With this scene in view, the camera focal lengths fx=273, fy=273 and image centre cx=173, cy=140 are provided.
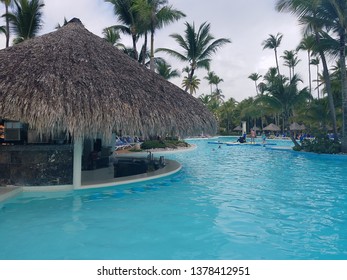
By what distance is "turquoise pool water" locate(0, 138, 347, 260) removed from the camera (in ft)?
12.9

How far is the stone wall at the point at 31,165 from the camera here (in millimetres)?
7254

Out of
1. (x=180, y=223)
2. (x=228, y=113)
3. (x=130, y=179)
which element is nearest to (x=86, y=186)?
(x=130, y=179)

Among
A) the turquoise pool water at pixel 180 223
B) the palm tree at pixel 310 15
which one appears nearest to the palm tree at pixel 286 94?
the palm tree at pixel 310 15

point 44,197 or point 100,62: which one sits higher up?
point 100,62

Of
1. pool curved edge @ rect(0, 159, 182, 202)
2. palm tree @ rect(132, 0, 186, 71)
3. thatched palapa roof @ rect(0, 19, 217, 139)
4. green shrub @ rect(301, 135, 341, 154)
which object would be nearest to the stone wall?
pool curved edge @ rect(0, 159, 182, 202)

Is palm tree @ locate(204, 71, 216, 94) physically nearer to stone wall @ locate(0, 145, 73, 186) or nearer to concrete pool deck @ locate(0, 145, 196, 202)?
concrete pool deck @ locate(0, 145, 196, 202)

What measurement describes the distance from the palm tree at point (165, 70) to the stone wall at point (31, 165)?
21.5 meters

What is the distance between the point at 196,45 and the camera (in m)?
22.3

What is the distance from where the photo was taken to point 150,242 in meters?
4.23

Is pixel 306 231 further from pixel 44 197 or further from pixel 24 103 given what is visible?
pixel 24 103

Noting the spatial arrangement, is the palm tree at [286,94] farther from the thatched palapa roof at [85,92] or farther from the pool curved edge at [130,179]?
the pool curved edge at [130,179]

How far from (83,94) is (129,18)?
49.5 ft
